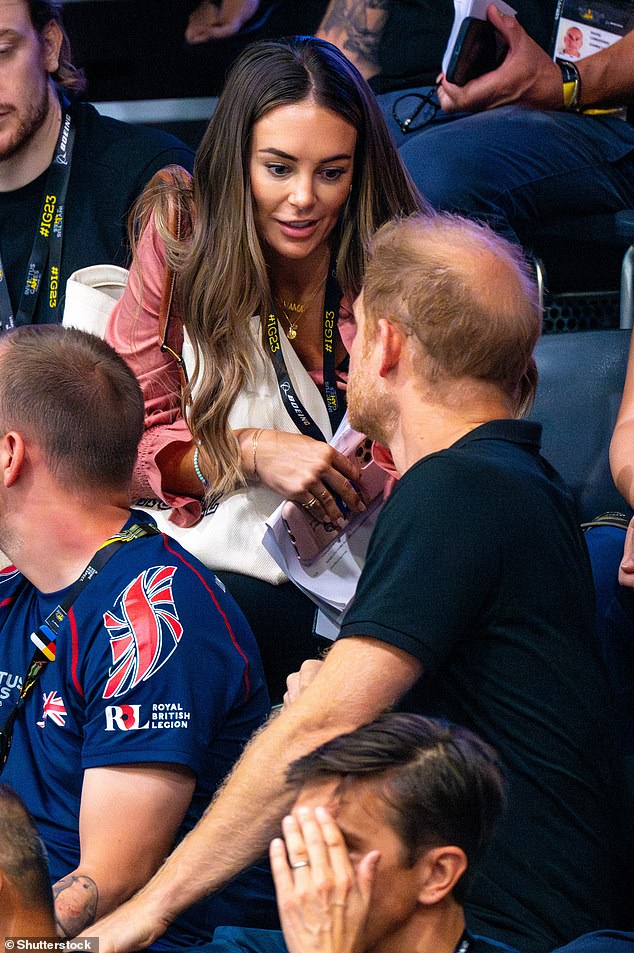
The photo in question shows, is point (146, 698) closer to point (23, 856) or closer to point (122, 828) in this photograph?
point (122, 828)

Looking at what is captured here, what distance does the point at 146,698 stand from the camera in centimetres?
158

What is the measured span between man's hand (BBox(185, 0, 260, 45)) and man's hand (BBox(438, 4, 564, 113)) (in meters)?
1.02

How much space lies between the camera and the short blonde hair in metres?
1.58

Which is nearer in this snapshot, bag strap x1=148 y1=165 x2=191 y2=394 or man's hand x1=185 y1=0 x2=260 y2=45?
bag strap x1=148 y1=165 x2=191 y2=394

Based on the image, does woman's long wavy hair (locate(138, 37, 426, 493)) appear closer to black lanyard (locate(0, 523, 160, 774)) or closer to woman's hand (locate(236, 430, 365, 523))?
woman's hand (locate(236, 430, 365, 523))

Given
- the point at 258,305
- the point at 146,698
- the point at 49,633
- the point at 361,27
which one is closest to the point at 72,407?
the point at 49,633

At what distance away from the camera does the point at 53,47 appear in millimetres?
3160

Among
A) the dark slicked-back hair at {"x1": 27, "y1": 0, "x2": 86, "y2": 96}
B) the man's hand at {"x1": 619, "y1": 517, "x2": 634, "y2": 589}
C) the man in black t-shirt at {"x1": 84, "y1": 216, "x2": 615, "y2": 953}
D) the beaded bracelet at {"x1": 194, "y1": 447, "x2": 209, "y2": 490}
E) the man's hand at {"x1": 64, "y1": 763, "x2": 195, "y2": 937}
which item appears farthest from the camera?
the dark slicked-back hair at {"x1": 27, "y1": 0, "x2": 86, "y2": 96}

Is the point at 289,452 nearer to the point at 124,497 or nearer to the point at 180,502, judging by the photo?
the point at 180,502

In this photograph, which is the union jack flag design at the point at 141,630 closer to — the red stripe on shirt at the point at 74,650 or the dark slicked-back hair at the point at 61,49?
the red stripe on shirt at the point at 74,650

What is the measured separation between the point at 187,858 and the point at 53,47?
2362 mm

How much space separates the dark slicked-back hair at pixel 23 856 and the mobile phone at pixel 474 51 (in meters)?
2.09

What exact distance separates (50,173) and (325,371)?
1052mm

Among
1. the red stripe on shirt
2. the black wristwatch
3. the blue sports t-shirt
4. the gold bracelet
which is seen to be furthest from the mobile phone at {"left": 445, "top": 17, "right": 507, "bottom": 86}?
the red stripe on shirt
